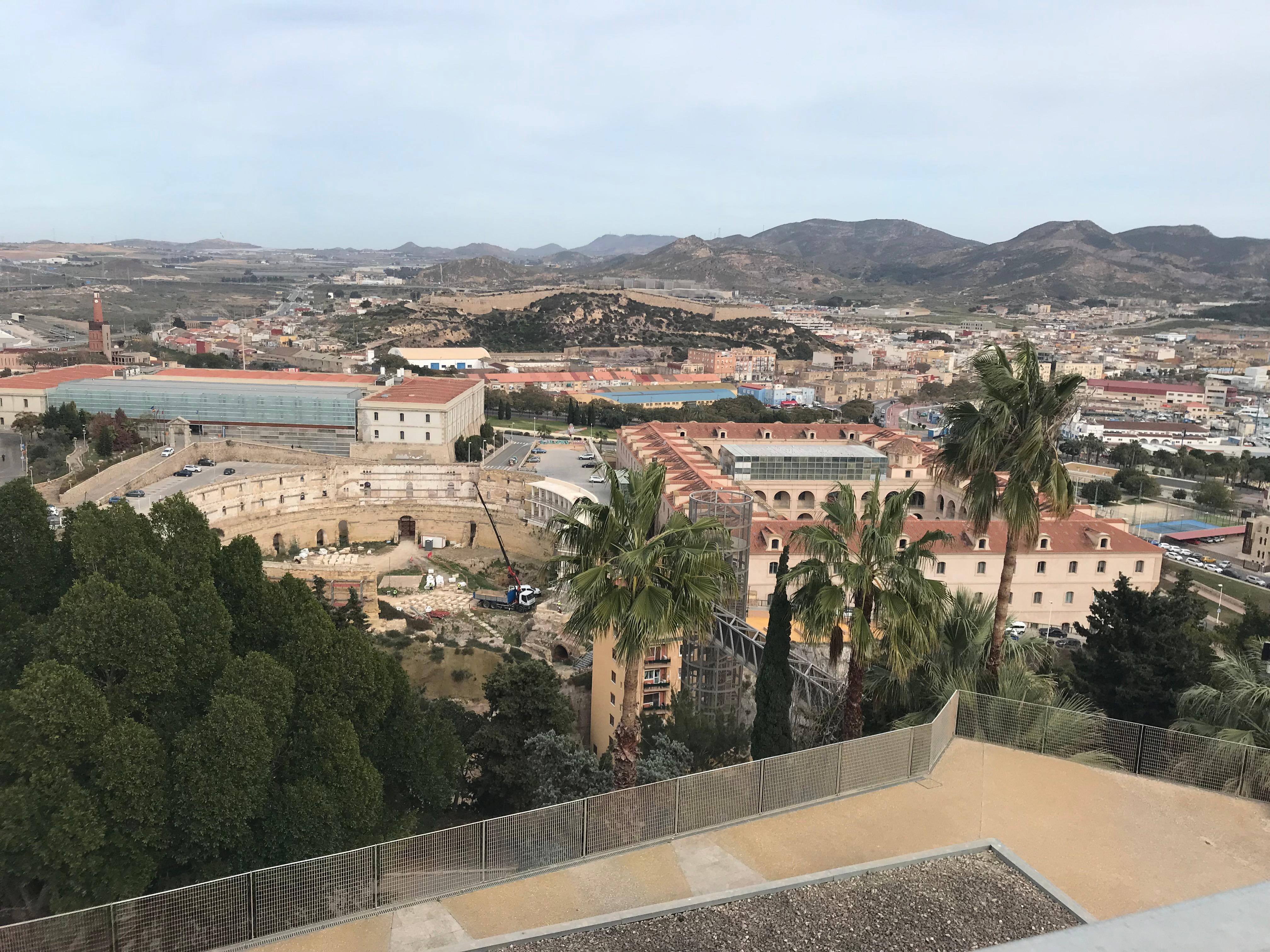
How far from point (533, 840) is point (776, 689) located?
3.90 meters

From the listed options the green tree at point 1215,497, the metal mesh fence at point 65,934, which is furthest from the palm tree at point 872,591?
the green tree at point 1215,497

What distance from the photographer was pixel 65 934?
6.10m

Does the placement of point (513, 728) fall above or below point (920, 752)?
below

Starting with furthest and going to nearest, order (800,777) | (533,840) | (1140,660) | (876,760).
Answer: (1140,660) < (876,760) < (800,777) < (533,840)

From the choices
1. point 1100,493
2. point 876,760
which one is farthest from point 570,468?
point 876,760

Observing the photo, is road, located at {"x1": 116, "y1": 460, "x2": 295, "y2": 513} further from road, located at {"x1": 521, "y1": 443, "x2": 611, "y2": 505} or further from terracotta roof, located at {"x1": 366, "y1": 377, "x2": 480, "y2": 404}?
road, located at {"x1": 521, "y1": 443, "x2": 611, "y2": 505}

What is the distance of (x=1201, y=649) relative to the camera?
53.6 ft

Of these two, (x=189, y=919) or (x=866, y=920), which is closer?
(x=189, y=919)

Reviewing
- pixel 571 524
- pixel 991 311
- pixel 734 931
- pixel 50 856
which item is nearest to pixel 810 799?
pixel 734 931

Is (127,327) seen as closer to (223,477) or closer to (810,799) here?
(223,477)

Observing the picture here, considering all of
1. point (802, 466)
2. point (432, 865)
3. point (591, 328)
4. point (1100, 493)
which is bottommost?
point (1100, 493)

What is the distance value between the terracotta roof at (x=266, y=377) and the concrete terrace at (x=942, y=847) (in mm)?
42094

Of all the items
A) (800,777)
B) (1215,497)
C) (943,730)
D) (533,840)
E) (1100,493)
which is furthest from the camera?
(1215,497)

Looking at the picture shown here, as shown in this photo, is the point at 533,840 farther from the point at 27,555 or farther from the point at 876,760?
the point at 27,555
